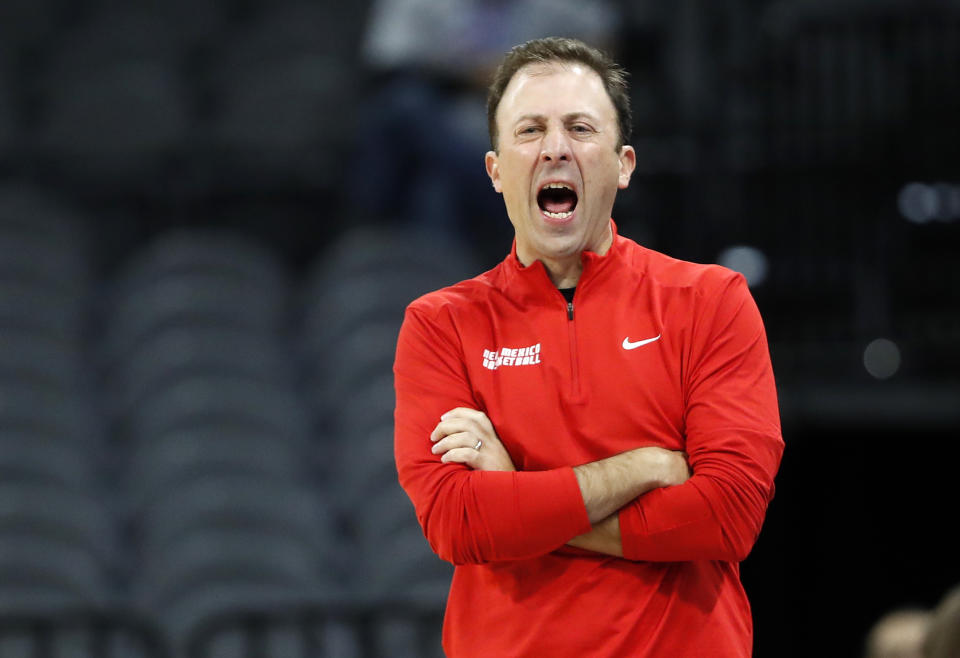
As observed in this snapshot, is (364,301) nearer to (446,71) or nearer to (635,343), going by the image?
(446,71)

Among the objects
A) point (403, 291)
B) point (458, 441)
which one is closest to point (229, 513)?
point (403, 291)

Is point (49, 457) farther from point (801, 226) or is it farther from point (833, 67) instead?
point (833, 67)

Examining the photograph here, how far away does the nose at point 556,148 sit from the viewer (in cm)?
245

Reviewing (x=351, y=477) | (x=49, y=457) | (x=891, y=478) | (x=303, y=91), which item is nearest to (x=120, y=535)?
(x=49, y=457)

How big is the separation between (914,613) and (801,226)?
2.07 metres

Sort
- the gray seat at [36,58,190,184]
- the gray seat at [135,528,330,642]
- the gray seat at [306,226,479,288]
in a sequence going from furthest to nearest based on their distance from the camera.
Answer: the gray seat at [36,58,190,184] → the gray seat at [306,226,479,288] → the gray seat at [135,528,330,642]

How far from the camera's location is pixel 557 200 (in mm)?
2539

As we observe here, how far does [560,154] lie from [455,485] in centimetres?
61

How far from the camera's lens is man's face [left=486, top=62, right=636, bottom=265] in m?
2.46

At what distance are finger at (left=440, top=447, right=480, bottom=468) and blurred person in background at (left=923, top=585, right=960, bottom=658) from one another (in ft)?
4.00

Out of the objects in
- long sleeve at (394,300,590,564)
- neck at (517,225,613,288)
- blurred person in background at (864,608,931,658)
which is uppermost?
neck at (517,225,613,288)

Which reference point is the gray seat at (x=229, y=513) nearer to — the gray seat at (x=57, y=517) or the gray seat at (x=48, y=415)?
the gray seat at (x=57, y=517)

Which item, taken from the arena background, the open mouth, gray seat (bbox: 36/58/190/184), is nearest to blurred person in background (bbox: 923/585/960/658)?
the open mouth

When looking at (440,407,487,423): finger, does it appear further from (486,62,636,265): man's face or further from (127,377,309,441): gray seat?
(127,377,309,441): gray seat
